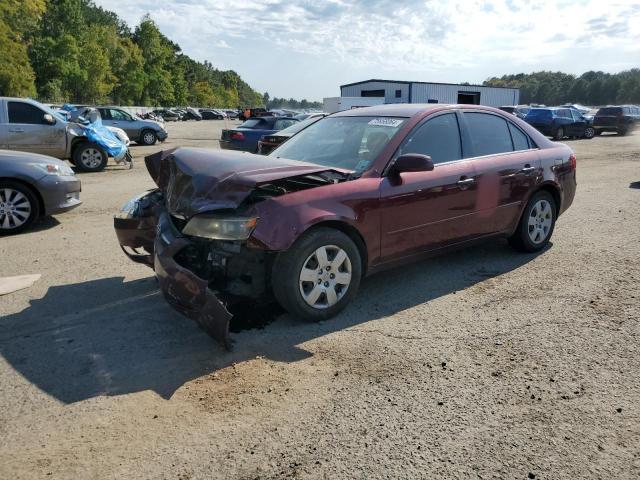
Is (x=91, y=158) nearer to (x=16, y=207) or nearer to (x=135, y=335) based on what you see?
(x=16, y=207)

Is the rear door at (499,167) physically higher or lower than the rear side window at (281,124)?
lower

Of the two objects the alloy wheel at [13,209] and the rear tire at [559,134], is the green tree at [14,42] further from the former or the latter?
the alloy wheel at [13,209]

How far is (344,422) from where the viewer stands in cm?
287

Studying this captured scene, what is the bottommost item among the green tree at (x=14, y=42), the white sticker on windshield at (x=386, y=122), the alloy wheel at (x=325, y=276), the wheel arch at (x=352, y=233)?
the alloy wheel at (x=325, y=276)

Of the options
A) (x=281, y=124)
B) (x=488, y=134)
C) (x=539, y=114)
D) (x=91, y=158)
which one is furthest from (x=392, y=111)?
(x=539, y=114)

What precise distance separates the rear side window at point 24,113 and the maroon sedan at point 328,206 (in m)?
9.09

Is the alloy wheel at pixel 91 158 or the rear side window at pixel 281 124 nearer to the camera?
the alloy wheel at pixel 91 158

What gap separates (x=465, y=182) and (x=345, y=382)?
2.54 meters

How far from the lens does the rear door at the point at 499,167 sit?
523cm

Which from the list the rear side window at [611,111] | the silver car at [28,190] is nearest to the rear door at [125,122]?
the silver car at [28,190]

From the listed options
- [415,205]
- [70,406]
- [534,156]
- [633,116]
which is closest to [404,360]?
[415,205]

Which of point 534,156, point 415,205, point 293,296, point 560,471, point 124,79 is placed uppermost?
point 124,79

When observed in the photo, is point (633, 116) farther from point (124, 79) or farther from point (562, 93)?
point (562, 93)

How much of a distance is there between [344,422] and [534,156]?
4.12 m
